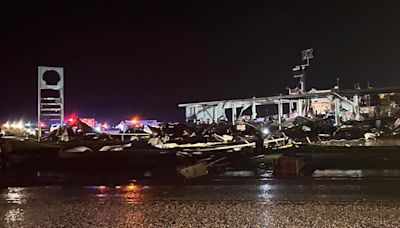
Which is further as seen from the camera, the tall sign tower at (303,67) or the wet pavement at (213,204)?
the tall sign tower at (303,67)

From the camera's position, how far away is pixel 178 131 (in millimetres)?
38469

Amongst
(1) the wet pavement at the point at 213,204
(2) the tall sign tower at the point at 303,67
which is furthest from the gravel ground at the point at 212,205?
(2) the tall sign tower at the point at 303,67

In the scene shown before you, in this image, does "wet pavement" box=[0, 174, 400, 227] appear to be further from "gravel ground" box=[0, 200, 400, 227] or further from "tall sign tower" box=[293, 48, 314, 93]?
"tall sign tower" box=[293, 48, 314, 93]

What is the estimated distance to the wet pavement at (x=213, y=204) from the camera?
26.2ft

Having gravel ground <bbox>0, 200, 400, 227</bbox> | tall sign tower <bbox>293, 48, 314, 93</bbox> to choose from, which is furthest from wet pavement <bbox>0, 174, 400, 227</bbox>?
tall sign tower <bbox>293, 48, 314, 93</bbox>

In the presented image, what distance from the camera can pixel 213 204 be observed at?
9742mm

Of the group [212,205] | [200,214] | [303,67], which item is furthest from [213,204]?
[303,67]

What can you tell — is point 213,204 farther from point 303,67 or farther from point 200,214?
point 303,67

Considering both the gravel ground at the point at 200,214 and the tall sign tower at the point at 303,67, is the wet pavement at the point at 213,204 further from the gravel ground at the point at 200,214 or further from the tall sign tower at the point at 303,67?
the tall sign tower at the point at 303,67

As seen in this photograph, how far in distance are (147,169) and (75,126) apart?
25.9m

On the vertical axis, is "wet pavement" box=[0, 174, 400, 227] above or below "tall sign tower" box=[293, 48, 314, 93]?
below

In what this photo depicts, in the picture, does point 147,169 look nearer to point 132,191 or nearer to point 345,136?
point 132,191

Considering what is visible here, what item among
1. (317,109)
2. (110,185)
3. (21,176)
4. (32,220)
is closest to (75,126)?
(21,176)

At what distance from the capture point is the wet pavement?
26.2 ft
